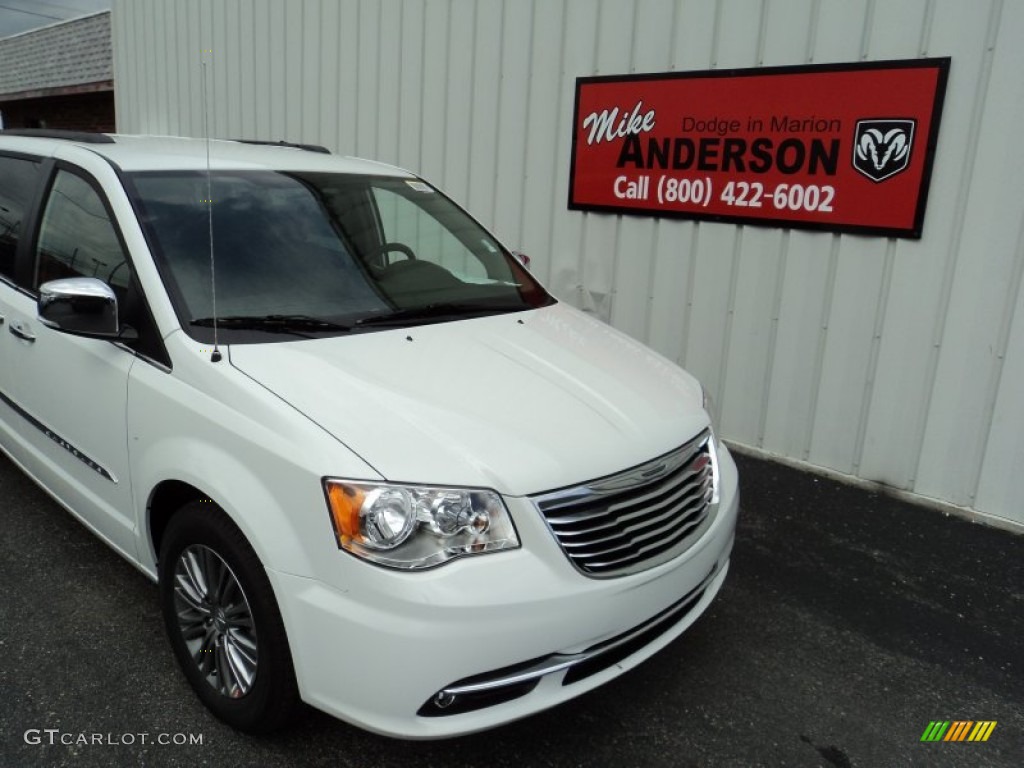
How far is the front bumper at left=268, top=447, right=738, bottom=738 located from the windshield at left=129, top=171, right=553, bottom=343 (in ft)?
3.29

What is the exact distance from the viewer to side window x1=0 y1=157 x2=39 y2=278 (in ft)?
12.0

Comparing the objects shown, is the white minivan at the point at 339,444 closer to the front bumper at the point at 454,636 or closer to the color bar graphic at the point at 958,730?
the front bumper at the point at 454,636

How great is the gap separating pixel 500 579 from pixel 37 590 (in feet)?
7.56

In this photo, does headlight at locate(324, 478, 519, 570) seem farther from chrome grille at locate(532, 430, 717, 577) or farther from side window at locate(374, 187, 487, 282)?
side window at locate(374, 187, 487, 282)

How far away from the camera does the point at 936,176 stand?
439cm

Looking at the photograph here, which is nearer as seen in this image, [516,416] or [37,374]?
[516,416]

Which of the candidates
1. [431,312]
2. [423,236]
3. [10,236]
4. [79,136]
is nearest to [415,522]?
[431,312]

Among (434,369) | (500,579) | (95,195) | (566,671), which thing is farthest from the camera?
(95,195)

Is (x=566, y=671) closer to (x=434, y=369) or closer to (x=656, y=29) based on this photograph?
(x=434, y=369)

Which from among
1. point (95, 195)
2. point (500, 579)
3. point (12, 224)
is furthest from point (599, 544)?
point (12, 224)

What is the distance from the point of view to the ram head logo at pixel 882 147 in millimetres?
4441

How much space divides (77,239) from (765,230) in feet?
12.3

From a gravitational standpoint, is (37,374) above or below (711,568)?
above

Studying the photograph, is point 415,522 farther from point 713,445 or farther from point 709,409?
point 709,409
